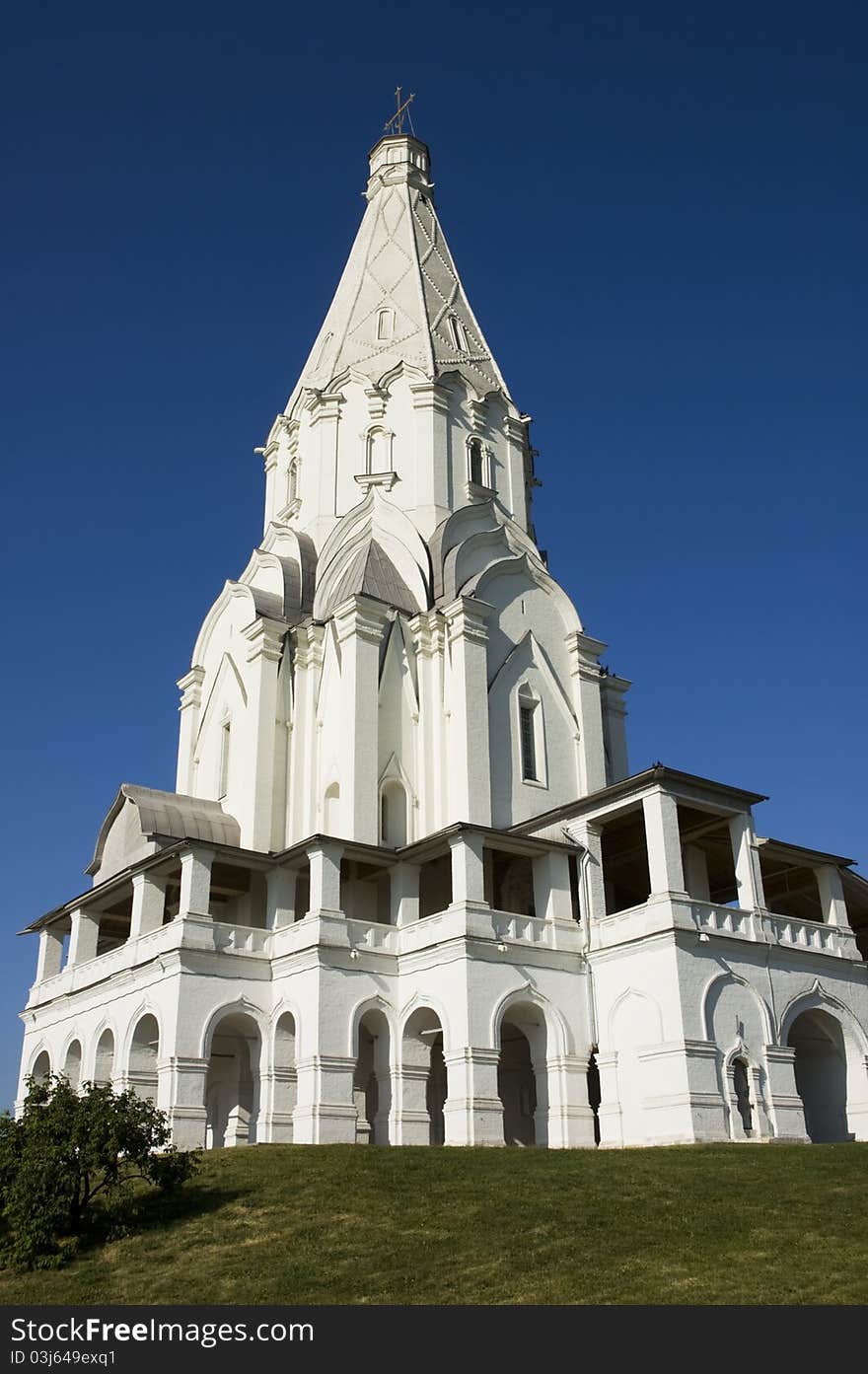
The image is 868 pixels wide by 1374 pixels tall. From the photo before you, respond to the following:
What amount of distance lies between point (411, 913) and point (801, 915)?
10890 millimetres

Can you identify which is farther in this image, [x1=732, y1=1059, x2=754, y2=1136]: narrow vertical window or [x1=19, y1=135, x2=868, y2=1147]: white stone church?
[x1=19, y1=135, x2=868, y2=1147]: white stone church

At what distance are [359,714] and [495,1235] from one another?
A: 14.9m

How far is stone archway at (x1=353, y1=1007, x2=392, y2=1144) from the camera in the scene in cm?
2383

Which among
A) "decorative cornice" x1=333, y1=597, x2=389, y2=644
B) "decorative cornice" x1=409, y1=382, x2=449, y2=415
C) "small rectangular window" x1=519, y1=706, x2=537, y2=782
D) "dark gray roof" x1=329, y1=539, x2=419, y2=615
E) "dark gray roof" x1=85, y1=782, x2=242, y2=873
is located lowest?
"dark gray roof" x1=85, y1=782, x2=242, y2=873

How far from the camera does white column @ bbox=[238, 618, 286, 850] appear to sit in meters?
28.0

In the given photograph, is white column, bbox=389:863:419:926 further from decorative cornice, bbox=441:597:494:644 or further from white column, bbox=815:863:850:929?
white column, bbox=815:863:850:929

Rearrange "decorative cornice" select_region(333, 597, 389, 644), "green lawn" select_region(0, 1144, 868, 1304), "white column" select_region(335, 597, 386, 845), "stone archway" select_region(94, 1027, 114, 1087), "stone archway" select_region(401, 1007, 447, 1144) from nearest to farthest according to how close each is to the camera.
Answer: "green lawn" select_region(0, 1144, 868, 1304) < "stone archway" select_region(401, 1007, 447, 1144) < "stone archway" select_region(94, 1027, 114, 1087) < "white column" select_region(335, 597, 386, 845) < "decorative cornice" select_region(333, 597, 389, 644)

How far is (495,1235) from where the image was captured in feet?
45.3

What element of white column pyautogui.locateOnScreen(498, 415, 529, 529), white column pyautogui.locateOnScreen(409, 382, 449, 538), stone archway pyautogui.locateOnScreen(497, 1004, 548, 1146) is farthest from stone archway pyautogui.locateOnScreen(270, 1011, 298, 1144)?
white column pyautogui.locateOnScreen(498, 415, 529, 529)

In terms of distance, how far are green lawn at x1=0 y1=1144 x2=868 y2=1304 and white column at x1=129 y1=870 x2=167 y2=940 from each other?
740 cm

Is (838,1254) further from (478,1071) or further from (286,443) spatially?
(286,443)

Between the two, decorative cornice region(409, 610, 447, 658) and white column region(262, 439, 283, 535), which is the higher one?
white column region(262, 439, 283, 535)

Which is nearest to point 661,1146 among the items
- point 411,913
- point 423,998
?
point 423,998

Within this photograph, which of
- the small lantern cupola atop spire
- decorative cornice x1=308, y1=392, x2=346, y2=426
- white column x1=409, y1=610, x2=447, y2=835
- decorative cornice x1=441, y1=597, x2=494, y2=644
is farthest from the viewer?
the small lantern cupola atop spire
